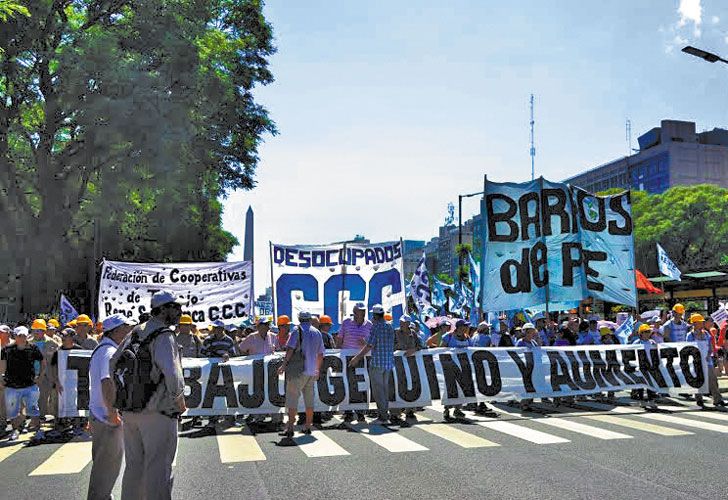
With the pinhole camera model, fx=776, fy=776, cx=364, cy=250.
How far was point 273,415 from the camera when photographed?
→ 13.1 m

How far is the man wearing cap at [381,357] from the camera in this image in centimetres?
1221

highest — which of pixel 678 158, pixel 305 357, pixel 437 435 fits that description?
pixel 678 158

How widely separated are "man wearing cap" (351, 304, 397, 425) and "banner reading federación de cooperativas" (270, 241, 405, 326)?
15.9 ft

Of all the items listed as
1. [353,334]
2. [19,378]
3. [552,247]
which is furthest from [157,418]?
[552,247]

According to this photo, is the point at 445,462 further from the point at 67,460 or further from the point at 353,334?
the point at 353,334

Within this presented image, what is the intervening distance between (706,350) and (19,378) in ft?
39.0

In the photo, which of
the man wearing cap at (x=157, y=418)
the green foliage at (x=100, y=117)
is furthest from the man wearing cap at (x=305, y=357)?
the green foliage at (x=100, y=117)

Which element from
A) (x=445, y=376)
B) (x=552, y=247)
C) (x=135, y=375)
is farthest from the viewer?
(x=552, y=247)

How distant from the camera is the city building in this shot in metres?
117

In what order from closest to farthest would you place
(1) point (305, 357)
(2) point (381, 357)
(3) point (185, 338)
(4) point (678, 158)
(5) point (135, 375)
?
(5) point (135, 375), (1) point (305, 357), (2) point (381, 357), (3) point (185, 338), (4) point (678, 158)

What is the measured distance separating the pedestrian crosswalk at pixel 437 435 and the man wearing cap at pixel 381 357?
497 millimetres

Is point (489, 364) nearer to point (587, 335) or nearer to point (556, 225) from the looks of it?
point (587, 335)

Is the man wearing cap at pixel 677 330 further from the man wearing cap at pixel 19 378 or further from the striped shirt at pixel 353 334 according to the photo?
the man wearing cap at pixel 19 378

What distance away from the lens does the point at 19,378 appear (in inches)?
448
